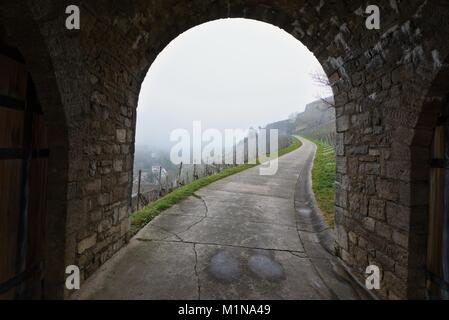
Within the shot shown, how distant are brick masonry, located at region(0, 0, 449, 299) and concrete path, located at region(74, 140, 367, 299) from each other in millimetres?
343

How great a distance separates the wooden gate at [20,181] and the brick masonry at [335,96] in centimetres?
26

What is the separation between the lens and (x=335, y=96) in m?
3.72

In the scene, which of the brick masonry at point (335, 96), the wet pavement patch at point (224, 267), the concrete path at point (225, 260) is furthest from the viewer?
the wet pavement patch at point (224, 267)

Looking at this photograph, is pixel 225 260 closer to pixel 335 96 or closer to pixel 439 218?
pixel 439 218

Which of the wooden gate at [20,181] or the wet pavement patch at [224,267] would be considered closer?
the wooden gate at [20,181]

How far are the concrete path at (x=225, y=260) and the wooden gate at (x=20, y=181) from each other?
0.58m

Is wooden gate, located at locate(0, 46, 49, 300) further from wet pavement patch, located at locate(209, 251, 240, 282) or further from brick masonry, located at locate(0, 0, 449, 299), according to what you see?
wet pavement patch, located at locate(209, 251, 240, 282)

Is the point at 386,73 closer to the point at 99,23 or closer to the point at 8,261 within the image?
the point at 99,23

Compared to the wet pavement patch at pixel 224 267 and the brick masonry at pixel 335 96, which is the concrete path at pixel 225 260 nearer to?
the wet pavement patch at pixel 224 267

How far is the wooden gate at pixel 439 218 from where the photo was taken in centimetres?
220

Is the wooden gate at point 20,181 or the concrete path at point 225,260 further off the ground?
the wooden gate at point 20,181

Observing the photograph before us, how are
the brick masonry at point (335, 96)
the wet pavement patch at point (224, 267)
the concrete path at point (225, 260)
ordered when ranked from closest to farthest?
the brick masonry at point (335, 96) → the concrete path at point (225, 260) → the wet pavement patch at point (224, 267)

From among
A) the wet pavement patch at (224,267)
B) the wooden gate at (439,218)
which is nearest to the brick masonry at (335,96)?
the wooden gate at (439,218)

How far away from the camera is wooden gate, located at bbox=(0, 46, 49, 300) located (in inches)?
83.5
